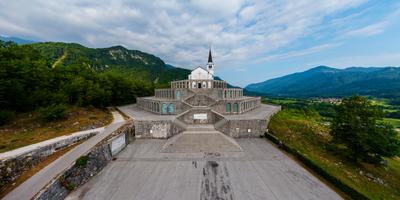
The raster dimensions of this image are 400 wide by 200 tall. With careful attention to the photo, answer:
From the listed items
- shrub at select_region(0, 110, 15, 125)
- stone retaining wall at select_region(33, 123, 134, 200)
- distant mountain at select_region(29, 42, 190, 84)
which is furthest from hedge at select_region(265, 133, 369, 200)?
distant mountain at select_region(29, 42, 190, 84)

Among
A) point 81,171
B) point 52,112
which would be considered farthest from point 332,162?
point 52,112

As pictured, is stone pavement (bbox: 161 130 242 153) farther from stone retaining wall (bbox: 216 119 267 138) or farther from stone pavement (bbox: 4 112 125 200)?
stone pavement (bbox: 4 112 125 200)

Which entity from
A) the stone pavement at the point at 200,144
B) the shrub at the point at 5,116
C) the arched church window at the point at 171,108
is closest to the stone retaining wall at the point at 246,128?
the stone pavement at the point at 200,144

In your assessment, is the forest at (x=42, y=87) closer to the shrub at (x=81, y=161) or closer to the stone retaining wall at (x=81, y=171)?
the stone retaining wall at (x=81, y=171)

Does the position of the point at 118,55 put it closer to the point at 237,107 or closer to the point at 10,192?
the point at 237,107

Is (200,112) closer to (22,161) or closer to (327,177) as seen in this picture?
(327,177)

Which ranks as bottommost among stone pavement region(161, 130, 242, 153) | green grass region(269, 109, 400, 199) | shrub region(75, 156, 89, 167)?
green grass region(269, 109, 400, 199)

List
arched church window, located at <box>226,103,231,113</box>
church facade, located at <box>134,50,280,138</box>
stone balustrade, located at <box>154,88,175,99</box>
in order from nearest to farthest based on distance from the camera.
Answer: church facade, located at <box>134,50,280,138</box> < arched church window, located at <box>226,103,231,113</box> < stone balustrade, located at <box>154,88,175,99</box>
